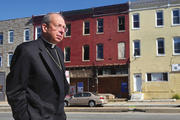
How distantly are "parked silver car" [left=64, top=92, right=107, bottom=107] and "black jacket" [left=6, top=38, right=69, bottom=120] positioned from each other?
70.8 ft

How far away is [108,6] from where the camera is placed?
3272 cm

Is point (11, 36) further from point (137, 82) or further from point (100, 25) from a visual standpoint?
point (137, 82)

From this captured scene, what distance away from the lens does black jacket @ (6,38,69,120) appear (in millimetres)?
2541

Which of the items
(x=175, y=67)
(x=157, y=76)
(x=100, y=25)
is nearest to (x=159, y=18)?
(x=175, y=67)

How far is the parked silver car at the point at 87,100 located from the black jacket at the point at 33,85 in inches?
850

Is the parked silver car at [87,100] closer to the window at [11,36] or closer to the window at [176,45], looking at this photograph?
the window at [176,45]

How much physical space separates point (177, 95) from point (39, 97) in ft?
90.5

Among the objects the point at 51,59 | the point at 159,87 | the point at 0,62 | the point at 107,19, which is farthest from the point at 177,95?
the point at 51,59

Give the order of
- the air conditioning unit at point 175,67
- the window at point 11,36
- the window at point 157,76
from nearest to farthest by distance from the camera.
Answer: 1. the air conditioning unit at point 175,67
2. the window at point 157,76
3. the window at point 11,36

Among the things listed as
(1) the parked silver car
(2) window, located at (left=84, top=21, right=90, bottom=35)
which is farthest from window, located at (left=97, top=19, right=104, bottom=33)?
(1) the parked silver car

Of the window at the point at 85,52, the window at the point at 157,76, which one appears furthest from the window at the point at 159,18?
the window at the point at 85,52

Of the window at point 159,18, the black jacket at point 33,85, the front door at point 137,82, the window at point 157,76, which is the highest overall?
the window at point 159,18

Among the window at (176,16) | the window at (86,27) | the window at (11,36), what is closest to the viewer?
the window at (176,16)

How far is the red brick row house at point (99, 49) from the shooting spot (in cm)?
3159
